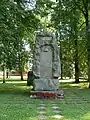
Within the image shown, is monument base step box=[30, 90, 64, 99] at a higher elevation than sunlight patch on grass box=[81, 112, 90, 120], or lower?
higher

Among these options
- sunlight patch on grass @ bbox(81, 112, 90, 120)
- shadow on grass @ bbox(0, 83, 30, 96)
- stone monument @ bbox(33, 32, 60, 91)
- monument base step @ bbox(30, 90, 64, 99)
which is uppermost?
stone monument @ bbox(33, 32, 60, 91)

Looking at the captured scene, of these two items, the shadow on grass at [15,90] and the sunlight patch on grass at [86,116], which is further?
the shadow on grass at [15,90]

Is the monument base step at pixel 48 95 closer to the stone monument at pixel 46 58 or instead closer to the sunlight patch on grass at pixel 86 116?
the stone monument at pixel 46 58

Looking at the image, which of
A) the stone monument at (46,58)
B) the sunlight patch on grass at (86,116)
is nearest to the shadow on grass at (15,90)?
the stone monument at (46,58)

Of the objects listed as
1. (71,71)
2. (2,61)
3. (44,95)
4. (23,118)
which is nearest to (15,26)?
(2,61)

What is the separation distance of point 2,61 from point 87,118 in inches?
317

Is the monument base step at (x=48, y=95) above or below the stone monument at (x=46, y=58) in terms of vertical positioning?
below

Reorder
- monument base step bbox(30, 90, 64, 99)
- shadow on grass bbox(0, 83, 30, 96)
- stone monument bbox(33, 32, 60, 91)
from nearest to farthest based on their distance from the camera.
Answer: monument base step bbox(30, 90, 64, 99) < stone monument bbox(33, 32, 60, 91) < shadow on grass bbox(0, 83, 30, 96)

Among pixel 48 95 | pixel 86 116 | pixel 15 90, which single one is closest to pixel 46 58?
pixel 48 95

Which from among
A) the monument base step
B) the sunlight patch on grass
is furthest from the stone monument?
the sunlight patch on grass

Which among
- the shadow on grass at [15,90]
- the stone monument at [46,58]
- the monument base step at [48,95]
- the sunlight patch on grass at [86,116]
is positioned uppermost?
the stone monument at [46,58]

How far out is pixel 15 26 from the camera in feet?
49.9

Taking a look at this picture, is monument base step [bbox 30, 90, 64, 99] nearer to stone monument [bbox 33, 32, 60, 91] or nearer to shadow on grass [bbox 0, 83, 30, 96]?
stone monument [bbox 33, 32, 60, 91]

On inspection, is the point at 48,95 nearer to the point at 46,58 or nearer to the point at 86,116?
the point at 46,58
